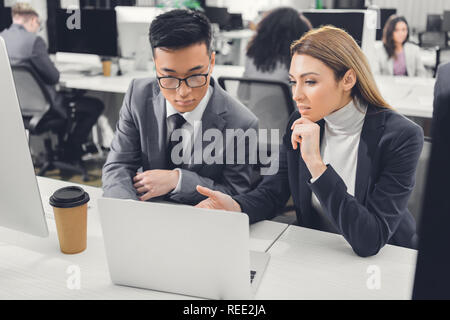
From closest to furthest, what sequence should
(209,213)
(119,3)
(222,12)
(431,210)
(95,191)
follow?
(431,210), (209,213), (95,191), (119,3), (222,12)

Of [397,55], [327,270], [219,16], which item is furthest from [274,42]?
[219,16]

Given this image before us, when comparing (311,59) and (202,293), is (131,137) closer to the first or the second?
(311,59)

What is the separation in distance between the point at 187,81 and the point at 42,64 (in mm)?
2187

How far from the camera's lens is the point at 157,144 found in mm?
1510

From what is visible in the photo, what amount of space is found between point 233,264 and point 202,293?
0.11 meters

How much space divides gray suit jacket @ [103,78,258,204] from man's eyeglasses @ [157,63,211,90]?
51mm

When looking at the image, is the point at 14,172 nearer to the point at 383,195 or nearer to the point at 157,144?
the point at 157,144

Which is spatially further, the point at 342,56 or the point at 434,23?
the point at 434,23

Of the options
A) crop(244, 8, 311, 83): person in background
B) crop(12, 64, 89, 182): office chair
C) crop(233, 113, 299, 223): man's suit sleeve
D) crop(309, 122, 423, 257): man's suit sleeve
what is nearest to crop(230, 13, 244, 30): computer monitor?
crop(12, 64, 89, 182): office chair

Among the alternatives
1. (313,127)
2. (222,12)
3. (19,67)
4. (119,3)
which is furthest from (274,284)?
(222,12)

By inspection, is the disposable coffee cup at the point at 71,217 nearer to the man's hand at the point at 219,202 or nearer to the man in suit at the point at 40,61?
the man's hand at the point at 219,202

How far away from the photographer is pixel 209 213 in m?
0.83

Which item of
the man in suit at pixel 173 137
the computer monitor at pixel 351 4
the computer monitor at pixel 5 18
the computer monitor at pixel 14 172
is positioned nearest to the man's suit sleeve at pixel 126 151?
the man in suit at pixel 173 137

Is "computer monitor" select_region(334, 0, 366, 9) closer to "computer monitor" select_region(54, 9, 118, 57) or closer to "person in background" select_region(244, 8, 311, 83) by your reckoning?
"computer monitor" select_region(54, 9, 118, 57)
